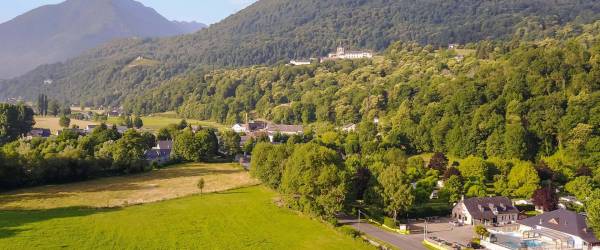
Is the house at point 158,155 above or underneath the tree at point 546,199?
above

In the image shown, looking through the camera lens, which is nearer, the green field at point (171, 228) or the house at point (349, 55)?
the green field at point (171, 228)

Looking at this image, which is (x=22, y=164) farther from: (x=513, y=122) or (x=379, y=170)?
(x=513, y=122)

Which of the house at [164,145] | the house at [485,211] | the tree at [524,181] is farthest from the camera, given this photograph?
the house at [164,145]

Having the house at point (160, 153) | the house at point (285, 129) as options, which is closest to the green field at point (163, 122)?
the house at point (285, 129)

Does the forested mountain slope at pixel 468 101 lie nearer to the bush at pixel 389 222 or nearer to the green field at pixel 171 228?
the bush at pixel 389 222

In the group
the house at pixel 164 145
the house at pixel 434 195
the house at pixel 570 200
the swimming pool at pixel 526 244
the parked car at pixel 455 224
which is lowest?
the swimming pool at pixel 526 244

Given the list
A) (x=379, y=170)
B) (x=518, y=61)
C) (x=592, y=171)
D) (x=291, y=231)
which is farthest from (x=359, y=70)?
(x=291, y=231)
